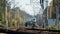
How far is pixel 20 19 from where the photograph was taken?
555 inches

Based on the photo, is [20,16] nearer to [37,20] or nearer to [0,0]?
[37,20]

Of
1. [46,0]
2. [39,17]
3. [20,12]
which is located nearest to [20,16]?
[20,12]

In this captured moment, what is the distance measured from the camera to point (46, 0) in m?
12.5

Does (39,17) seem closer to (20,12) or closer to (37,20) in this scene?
(37,20)

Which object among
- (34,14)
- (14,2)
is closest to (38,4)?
(34,14)

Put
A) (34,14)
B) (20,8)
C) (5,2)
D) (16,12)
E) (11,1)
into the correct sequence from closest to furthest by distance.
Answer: (5,2)
(11,1)
(34,14)
(20,8)
(16,12)

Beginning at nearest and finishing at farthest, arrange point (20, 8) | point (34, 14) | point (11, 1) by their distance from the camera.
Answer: point (11, 1), point (34, 14), point (20, 8)

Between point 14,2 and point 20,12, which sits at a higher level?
point 14,2

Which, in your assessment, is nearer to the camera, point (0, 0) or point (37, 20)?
point (0, 0)

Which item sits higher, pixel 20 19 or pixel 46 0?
pixel 46 0

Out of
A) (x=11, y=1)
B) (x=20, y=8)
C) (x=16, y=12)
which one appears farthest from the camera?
(x=16, y=12)

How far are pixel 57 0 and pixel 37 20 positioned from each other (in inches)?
78.6

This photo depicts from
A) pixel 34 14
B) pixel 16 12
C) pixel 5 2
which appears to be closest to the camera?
pixel 5 2

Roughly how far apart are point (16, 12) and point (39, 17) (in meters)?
2.40
